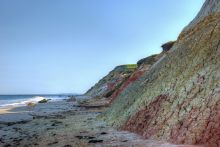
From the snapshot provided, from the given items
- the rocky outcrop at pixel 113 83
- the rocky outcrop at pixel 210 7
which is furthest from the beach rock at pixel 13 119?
the rocky outcrop at pixel 113 83

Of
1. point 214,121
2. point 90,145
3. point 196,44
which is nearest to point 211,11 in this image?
point 196,44

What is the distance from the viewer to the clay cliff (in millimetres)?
8453

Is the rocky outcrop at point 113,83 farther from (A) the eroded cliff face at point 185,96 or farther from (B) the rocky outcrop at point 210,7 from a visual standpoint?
(A) the eroded cliff face at point 185,96

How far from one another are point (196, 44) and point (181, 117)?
3370mm

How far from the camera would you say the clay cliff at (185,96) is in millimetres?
8453

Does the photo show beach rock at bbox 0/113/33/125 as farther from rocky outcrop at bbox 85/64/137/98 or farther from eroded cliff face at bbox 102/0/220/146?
rocky outcrop at bbox 85/64/137/98

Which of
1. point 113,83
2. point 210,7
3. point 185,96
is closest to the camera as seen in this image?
point 185,96

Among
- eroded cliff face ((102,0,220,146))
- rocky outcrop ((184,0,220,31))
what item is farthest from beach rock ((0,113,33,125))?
rocky outcrop ((184,0,220,31))

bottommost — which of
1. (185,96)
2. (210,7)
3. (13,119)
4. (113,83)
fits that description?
(13,119)

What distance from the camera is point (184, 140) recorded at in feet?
27.7

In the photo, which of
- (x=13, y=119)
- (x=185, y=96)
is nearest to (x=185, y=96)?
(x=185, y=96)

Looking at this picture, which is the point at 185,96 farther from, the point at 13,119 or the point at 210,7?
the point at 13,119

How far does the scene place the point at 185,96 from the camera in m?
9.81

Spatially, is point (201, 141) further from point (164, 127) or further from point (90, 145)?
point (90, 145)
